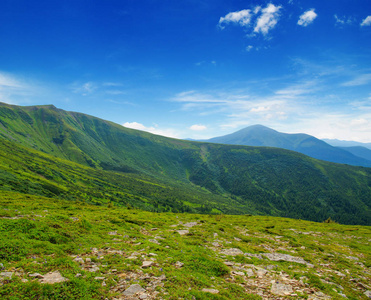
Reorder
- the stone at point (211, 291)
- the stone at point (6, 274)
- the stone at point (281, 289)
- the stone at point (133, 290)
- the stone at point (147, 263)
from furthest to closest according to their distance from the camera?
the stone at point (147, 263) < the stone at point (281, 289) < the stone at point (211, 291) < the stone at point (133, 290) < the stone at point (6, 274)

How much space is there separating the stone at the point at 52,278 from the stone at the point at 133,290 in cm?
327

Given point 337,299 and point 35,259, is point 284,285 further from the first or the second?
point 35,259

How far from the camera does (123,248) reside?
1548cm

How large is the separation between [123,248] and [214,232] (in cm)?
1605

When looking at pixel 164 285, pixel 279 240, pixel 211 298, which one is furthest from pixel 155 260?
pixel 279 240

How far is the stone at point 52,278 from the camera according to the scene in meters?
8.85

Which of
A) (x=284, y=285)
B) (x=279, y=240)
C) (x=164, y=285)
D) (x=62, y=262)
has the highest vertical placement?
(x=62, y=262)

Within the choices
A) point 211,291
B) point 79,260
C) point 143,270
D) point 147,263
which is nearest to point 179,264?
point 147,263

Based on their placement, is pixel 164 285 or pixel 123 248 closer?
pixel 164 285

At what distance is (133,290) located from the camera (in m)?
9.59

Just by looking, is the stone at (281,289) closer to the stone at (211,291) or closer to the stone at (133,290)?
the stone at (211,291)

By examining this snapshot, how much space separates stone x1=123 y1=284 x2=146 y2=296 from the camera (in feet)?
30.5

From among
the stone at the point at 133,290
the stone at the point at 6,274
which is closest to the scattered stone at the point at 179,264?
the stone at the point at 133,290

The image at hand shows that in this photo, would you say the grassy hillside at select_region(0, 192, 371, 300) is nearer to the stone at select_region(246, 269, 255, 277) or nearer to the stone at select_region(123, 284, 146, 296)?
the stone at select_region(123, 284, 146, 296)
